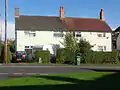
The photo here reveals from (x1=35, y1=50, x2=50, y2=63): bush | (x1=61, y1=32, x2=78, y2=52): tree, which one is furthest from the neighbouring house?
(x1=35, y1=50, x2=50, y2=63): bush

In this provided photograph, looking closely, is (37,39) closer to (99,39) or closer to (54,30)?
(54,30)

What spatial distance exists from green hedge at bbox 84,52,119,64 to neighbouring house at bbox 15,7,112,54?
16.9 meters

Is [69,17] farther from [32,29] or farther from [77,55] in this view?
[77,55]

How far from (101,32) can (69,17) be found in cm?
725

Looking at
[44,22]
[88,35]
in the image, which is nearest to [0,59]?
[44,22]

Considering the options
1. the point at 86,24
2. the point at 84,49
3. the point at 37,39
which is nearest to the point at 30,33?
the point at 37,39

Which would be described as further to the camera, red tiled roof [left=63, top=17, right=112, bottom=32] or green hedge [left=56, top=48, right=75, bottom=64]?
red tiled roof [left=63, top=17, right=112, bottom=32]

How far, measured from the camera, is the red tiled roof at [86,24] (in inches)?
2601

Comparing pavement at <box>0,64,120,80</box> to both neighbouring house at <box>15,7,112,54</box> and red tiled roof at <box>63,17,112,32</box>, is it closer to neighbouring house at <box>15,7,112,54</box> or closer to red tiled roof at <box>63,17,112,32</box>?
neighbouring house at <box>15,7,112,54</box>

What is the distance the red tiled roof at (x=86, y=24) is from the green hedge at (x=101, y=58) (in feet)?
66.5

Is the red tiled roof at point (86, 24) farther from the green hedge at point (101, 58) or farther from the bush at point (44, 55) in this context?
the bush at point (44, 55)

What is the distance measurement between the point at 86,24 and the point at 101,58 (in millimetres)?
22924

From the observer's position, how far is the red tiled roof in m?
66.1

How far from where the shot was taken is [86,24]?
67.6 m
